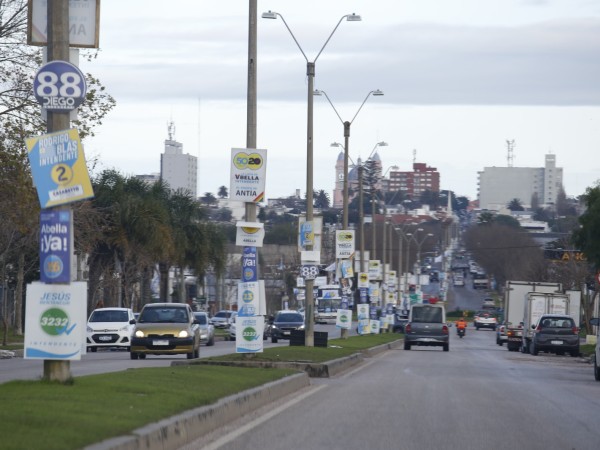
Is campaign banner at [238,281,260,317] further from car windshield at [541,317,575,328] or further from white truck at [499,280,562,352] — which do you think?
white truck at [499,280,562,352]

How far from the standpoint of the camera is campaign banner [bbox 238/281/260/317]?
961 inches

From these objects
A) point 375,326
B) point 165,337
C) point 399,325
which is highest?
point 165,337

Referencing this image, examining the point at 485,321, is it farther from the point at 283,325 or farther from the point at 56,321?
the point at 56,321

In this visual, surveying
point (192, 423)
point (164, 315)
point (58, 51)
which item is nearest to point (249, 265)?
point (164, 315)

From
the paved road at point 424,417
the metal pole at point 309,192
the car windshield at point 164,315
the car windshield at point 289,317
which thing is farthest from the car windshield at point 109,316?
the paved road at point 424,417

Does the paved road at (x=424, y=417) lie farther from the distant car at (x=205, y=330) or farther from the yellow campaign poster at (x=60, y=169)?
the distant car at (x=205, y=330)

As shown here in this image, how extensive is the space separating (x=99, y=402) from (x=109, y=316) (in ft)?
96.4

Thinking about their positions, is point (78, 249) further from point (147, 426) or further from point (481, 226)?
point (481, 226)

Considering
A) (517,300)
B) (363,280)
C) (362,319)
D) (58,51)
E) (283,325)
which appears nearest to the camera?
(58,51)

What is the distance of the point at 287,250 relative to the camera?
6068 inches

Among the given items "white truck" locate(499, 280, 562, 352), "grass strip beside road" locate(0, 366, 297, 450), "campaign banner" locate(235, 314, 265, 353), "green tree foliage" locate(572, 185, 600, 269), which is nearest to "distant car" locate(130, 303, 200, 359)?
"campaign banner" locate(235, 314, 265, 353)

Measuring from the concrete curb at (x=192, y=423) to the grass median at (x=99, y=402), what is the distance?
5.7 inches

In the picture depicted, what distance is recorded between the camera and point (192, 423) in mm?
12703

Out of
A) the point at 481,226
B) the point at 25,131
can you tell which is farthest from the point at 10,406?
the point at 481,226
